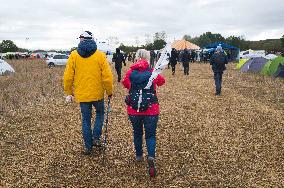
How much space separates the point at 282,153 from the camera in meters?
7.23

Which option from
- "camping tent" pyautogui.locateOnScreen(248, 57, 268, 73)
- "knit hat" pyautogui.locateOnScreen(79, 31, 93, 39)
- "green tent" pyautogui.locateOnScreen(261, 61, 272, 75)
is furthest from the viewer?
"camping tent" pyautogui.locateOnScreen(248, 57, 268, 73)

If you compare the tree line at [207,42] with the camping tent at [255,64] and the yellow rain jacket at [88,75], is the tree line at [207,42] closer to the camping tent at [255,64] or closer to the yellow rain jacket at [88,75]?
the camping tent at [255,64]

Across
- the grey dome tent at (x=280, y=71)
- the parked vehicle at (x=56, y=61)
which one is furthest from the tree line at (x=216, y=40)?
the grey dome tent at (x=280, y=71)

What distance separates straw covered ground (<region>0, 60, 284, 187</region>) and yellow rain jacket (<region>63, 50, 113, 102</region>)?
120 cm

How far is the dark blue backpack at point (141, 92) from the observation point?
5.91 m

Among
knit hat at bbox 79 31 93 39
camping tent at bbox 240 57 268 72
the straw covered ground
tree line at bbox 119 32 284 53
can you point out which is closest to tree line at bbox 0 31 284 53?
tree line at bbox 119 32 284 53

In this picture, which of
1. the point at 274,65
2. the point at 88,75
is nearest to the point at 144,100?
the point at 88,75

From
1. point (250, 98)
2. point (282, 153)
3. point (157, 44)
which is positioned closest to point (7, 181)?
point (282, 153)

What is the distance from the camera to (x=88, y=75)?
668 centimetres

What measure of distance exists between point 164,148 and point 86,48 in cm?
251

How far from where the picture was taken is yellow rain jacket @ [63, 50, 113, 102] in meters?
6.67

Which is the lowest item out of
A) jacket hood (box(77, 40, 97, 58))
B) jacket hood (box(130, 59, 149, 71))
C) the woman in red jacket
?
the woman in red jacket

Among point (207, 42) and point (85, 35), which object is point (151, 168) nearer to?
point (85, 35)

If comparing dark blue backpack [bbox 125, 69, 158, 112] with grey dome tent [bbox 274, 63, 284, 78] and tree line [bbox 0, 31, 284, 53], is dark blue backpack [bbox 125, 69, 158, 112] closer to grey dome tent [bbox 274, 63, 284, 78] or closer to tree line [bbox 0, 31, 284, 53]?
grey dome tent [bbox 274, 63, 284, 78]
